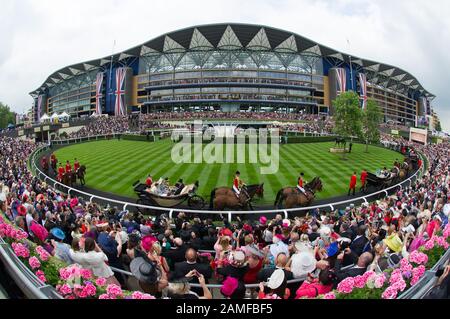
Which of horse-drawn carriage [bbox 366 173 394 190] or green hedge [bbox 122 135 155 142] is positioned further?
green hedge [bbox 122 135 155 142]

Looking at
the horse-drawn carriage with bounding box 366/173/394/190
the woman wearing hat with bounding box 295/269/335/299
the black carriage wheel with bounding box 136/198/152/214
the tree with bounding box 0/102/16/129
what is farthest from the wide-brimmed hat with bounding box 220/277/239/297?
the tree with bounding box 0/102/16/129

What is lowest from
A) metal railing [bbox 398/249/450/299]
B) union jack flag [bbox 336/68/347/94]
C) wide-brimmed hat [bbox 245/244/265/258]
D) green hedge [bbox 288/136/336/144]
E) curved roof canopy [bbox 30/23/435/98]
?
wide-brimmed hat [bbox 245/244/265/258]

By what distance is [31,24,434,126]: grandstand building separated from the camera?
287ft

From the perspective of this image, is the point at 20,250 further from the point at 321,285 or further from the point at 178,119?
the point at 178,119

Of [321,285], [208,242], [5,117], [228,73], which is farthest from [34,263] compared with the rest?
[5,117]

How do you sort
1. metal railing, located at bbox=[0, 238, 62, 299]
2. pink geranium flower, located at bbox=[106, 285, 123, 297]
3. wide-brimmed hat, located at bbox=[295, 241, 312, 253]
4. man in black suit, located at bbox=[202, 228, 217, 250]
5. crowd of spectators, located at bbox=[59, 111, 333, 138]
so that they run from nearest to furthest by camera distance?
metal railing, located at bbox=[0, 238, 62, 299] → pink geranium flower, located at bbox=[106, 285, 123, 297] → wide-brimmed hat, located at bbox=[295, 241, 312, 253] → man in black suit, located at bbox=[202, 228, 217, 250] → crowd of spectators, located at bbox=[59, 111, 333, 138]

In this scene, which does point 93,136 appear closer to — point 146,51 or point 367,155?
point 367,155

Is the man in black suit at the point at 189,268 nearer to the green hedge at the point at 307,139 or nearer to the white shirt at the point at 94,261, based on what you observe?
the white shirt at the point at 94,261

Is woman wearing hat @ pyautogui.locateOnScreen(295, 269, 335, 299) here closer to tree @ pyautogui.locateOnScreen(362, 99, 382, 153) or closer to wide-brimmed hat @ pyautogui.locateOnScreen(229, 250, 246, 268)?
wide-brimmed hat @ pyautogui.locateOnScreen(229, 250, 246, 268)

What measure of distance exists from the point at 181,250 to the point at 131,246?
113cm

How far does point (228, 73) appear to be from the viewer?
8894 cm

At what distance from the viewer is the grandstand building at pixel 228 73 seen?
3450 inches

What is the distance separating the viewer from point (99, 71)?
10825 cm
